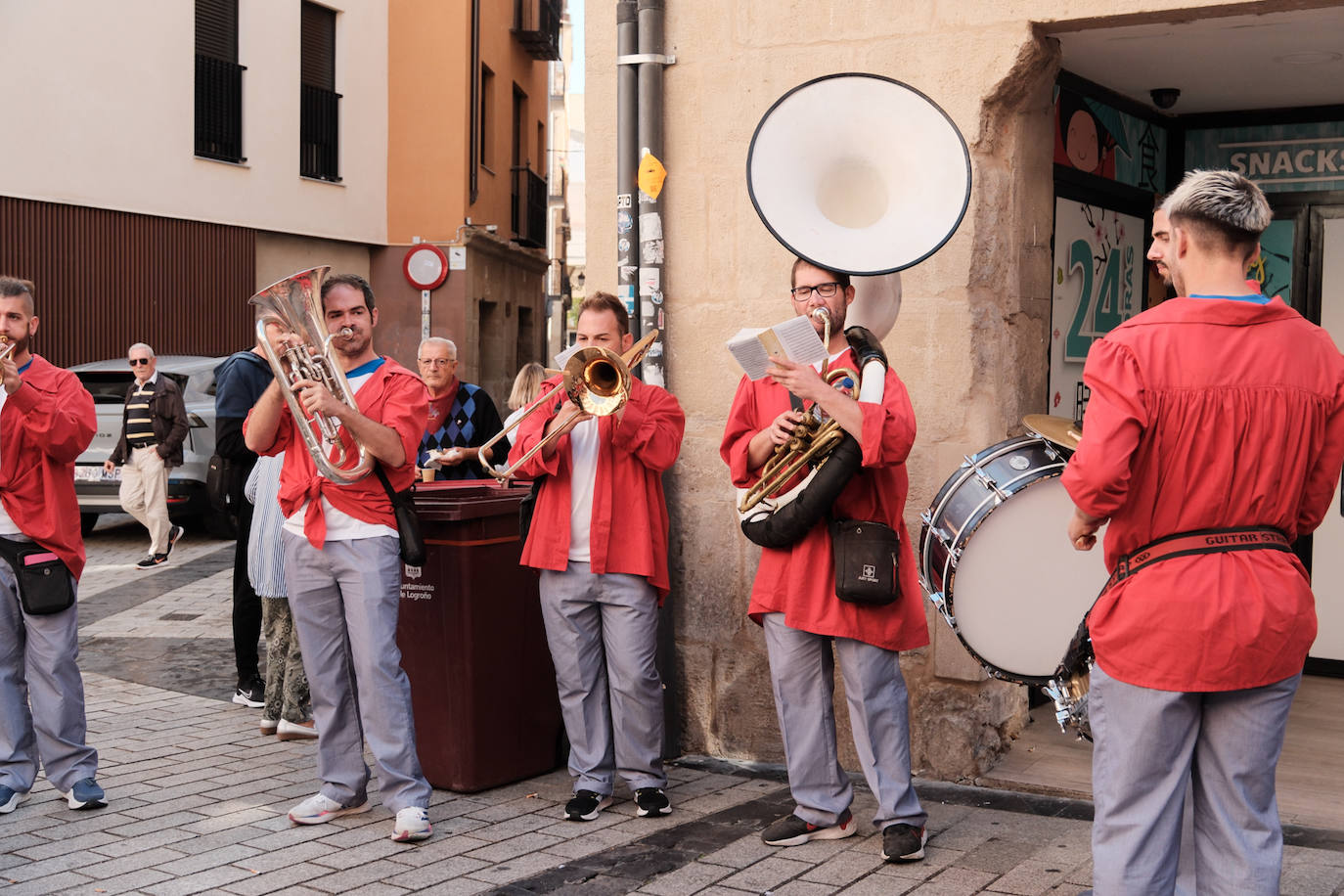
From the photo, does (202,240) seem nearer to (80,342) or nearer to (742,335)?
(80,342)

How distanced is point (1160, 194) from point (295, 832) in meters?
4.88

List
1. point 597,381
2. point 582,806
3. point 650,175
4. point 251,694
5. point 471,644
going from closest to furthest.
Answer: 1. point 597,381
2. point 582,806
3. point 471,644
4. point 650,175
5. point 251,694

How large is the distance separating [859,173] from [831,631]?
4.93 ft

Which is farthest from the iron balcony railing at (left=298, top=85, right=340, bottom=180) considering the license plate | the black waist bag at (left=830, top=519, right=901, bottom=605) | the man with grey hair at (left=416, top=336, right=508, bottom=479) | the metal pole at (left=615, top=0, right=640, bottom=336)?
the black waist bag at (left=830, top=519, right=901, bottom=605)

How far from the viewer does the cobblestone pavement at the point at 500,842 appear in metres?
4.23

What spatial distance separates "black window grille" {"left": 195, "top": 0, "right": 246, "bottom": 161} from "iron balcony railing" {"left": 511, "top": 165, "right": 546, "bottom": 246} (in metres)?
8.64

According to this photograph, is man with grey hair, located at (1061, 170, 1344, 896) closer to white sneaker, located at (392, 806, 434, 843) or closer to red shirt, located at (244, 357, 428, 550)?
white sneaker, located at (392, 806, 434, 843)

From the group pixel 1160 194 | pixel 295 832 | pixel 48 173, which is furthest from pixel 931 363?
pixel 48 173

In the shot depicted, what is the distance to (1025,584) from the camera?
418 centimetres

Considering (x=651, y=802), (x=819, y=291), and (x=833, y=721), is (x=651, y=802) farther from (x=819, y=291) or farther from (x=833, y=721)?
(x=819, y=291)

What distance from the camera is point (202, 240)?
732 inches

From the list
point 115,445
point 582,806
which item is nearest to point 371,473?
point 582,806

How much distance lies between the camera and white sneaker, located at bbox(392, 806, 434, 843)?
4641 millimetres

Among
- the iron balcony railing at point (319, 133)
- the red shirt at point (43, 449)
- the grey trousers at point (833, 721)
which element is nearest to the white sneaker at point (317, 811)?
the red shirt at point (43, 449)
